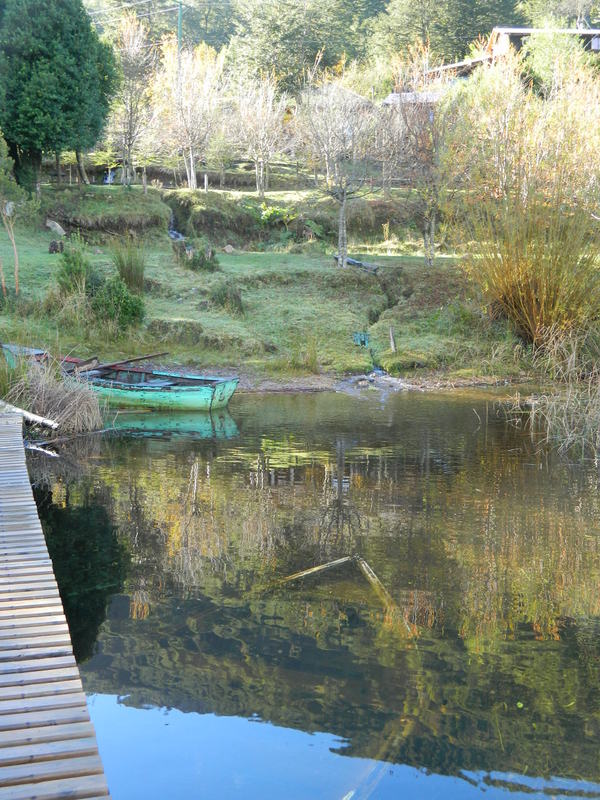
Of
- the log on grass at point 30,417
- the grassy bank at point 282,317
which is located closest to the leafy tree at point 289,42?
the grassy bank at point 282,317

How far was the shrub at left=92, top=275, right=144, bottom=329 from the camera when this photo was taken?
20.6m

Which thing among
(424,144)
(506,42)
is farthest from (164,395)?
(506,42)

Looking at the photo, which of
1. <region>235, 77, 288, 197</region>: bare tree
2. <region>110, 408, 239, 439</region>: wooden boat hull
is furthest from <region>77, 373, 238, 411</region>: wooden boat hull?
<region>235, 77, 288, 197</region>: bare tree

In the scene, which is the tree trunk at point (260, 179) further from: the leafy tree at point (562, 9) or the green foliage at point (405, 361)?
the leafy tree at point (562, 9)

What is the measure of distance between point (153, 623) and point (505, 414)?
1087 centimetres

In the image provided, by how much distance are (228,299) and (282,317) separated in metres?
1.43

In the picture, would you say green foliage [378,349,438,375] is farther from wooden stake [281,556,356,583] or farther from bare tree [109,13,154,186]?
bare tree [109,13,154,186]

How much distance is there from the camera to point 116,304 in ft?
67.8

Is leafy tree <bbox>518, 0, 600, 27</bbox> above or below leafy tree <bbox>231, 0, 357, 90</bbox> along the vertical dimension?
above

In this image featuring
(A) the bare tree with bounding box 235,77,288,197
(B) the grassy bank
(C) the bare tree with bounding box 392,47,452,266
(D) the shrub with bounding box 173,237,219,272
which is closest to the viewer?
(B) the grassy bank

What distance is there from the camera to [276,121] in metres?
38.1

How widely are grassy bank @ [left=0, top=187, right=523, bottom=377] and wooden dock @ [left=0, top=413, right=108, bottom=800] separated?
36.8 feet

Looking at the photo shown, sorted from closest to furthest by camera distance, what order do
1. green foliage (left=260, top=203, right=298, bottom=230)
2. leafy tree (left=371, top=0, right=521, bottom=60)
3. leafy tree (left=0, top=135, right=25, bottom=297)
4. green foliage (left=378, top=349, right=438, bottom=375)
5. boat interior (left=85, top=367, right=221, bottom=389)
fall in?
1. boat interior (left=85, top=367, right=221, bottom=389)
2. green foliage (left=378, top=349, right=438, bottom=375)
3. leafy tree (left=0, top=135, right=25, bottom=297)
4. green foliage (left=260, top=203, right=298, bottom=230)
5. leafy tree (left=371, top=0, right=521, bottom=60)

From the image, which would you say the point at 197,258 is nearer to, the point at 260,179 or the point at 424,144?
the point at 424,144
